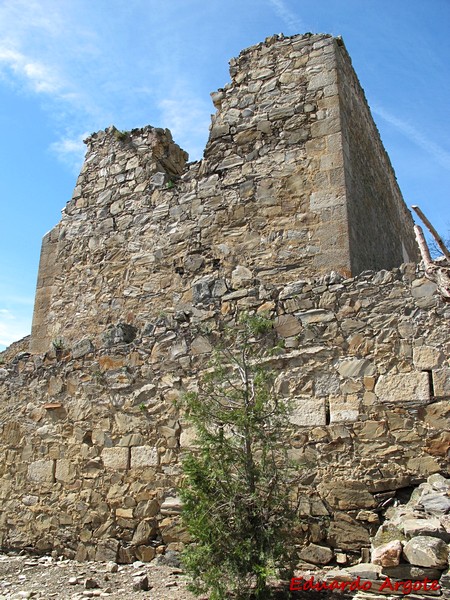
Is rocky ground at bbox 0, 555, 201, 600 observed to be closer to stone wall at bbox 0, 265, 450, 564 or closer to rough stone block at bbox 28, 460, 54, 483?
stone wall at bbox 0, 265, 450, 564

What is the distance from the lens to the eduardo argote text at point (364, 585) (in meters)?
3.22

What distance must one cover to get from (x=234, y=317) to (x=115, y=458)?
1741mm

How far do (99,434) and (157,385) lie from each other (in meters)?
0.80

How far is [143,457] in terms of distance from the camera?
530cm

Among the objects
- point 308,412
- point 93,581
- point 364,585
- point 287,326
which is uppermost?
point 287,326

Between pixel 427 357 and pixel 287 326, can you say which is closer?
pixel 427 357

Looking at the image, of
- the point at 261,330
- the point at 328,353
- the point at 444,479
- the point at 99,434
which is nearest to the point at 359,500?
the point at 444,479

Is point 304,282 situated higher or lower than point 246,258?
lower

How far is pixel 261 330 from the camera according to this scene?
4.90 meters

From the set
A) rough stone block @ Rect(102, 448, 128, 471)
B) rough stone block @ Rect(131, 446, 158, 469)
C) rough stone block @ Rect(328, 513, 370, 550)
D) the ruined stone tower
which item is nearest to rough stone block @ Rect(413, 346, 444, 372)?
rough stone block @ Rect(328, 513, 370, 550)

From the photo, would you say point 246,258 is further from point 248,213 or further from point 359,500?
point 359,500

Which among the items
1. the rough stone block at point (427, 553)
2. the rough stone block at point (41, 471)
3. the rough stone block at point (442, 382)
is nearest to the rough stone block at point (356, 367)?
the rough stone block at point (442, 382)

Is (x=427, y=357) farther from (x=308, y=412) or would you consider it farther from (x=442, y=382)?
(x=308, y=412)

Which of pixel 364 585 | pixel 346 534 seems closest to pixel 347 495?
pixel 346 534
